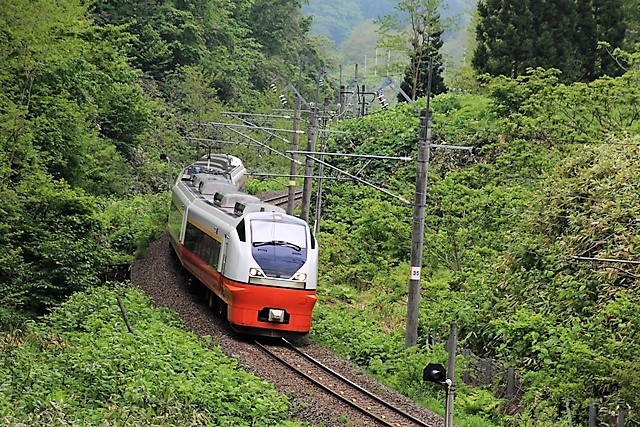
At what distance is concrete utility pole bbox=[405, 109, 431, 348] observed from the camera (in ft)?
59.2

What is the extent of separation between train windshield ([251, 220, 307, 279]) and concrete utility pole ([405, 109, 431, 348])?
224 centimetres

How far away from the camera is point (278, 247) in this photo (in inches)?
763

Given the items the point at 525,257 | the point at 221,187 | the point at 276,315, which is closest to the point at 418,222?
the point at 276,315

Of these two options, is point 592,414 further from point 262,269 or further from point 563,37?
point 563,37

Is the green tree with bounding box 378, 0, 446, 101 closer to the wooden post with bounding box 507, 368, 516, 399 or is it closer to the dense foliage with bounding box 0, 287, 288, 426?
the wooden post with bounding box 507, 368, 516, 399

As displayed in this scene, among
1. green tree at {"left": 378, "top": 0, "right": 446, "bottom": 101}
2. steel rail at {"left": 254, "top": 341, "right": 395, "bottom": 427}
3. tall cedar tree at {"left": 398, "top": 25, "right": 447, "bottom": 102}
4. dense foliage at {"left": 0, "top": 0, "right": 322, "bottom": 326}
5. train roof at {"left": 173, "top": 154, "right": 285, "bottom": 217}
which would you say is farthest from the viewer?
green tree at {"left": 378, "top": 0, "right": 446, "bottom": 101}

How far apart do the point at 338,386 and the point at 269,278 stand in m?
2.97

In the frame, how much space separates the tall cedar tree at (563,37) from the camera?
36.3m

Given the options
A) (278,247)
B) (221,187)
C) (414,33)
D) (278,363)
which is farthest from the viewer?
(414,33)

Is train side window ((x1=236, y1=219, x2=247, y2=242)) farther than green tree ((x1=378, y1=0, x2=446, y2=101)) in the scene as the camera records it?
No

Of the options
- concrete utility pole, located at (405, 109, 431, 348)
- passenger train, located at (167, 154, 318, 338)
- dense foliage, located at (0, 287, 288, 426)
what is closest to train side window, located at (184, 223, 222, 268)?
passenger train, located at (167, 154, 318, 338)

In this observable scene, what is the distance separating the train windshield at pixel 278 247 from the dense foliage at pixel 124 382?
1929 mm

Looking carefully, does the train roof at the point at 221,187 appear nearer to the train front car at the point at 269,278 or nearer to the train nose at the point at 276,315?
the train front car at the point at 269,278

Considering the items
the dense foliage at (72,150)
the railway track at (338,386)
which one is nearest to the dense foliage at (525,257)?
the railway track at (338,386)
